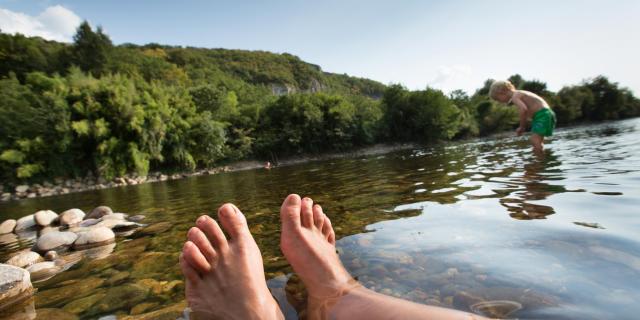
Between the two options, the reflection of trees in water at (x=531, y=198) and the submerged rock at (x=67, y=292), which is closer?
the submerged rock at (x=67, y=292)

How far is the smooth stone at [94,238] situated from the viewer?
8.29 feet

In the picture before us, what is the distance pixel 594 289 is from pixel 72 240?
3454 millimetres

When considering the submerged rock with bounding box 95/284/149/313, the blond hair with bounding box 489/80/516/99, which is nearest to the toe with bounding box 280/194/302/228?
the submerged rock with bounding box 95/284/149/313

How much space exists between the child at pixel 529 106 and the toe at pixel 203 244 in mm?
5111

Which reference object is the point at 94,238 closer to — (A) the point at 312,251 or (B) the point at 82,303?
(B) the point at 82,303

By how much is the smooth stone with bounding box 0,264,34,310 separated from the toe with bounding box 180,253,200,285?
0.88 m

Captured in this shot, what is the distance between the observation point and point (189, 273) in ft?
4.50

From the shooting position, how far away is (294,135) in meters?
23.4

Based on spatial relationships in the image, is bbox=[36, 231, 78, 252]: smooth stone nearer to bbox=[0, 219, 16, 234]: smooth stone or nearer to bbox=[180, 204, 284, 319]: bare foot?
bbox=[180, 204, 284, 319]: bare foot

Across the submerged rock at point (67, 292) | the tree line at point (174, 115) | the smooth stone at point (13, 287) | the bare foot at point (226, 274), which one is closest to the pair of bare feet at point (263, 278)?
the bare foot at point (226, 274)

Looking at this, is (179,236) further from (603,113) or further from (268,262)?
(603,113)

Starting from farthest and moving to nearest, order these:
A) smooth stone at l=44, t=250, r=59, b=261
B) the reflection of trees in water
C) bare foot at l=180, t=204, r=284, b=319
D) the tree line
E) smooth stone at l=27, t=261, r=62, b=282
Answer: the tree line, smooth stone at l=44, t=250, r=59, b=261, the reflection of trees in water, smooth stone at l=27, t=261, r=62, b=282, bare foot at l=180, t=204, r=284, b=319

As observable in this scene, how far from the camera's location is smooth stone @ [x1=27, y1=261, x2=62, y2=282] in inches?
72.7

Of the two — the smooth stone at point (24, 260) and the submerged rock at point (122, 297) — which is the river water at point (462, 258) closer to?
the submerged rock at point (122, 297)
